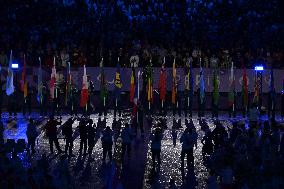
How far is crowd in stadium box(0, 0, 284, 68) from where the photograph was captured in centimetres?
4028

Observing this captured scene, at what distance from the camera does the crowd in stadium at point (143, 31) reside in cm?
4028

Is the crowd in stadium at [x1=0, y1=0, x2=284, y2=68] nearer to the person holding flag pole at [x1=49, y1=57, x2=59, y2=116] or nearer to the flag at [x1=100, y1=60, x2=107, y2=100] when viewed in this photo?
the person holding flag pole at [x1=49, y1=57, x2=59, y2=116]

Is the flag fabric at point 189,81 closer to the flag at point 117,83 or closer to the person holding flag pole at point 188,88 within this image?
the person holding flag pole at point 188,88

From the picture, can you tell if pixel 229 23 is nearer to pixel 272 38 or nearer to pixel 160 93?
pixel 272 38

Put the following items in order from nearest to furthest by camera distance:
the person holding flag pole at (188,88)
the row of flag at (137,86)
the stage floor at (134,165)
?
the stage floor at (134,165)
the row of flag at (137,86)
the person holding flag pole at (188,88)


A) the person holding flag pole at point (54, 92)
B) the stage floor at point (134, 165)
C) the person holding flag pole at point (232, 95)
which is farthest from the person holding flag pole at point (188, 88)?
the person holding flag pole at point (54, 92)

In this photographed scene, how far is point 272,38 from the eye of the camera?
42438 mm

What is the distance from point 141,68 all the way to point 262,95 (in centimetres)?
607

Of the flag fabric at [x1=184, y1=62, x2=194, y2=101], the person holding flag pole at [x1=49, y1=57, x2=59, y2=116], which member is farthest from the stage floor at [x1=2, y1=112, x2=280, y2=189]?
the flag fabric at [x1=184, y1=62, x2=194, y2=101]

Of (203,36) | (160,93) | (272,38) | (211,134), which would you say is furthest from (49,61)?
(211,134)

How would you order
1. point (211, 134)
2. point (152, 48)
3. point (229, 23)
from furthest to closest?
point (229, 23), point (152, 48), point (211, 134)

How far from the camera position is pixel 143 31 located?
4266cm

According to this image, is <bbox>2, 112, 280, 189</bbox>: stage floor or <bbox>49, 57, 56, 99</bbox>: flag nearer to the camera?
<bbox>2, 112, 280, 189</bbox>: stage floor

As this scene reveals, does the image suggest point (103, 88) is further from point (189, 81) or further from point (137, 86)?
point (189, 81)
